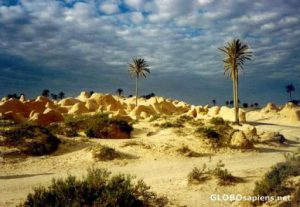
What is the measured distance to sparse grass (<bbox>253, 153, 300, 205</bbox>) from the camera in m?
11.5

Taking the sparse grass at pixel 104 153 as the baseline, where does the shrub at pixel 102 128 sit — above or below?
above

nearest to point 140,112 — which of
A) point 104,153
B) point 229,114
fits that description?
point 229,114

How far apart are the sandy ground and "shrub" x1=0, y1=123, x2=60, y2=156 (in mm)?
593

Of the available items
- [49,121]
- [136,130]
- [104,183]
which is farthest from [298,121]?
[104,183]

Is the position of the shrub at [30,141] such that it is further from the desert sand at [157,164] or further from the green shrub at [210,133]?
the green shrub at [210,133]

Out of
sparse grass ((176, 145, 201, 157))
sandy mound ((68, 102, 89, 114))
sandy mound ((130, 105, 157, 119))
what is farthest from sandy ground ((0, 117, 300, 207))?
sandy mound ((68, 102, 89, 114))

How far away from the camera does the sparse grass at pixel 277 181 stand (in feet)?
37.7

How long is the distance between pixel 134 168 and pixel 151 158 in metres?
2.34

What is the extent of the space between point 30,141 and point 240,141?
12.6m

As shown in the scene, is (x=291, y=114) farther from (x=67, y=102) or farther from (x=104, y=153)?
(x=104, y=153)

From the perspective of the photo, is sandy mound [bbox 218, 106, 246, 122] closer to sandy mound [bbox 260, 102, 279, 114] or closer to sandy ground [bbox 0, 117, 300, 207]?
sandy mound [bbox 260, 102, 279, 114]

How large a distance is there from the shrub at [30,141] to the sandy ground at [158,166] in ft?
1.95

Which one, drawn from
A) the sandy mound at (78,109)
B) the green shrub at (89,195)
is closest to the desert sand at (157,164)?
the green shrub at (89,195)

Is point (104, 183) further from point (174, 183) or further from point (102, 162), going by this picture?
point (102, 162)
